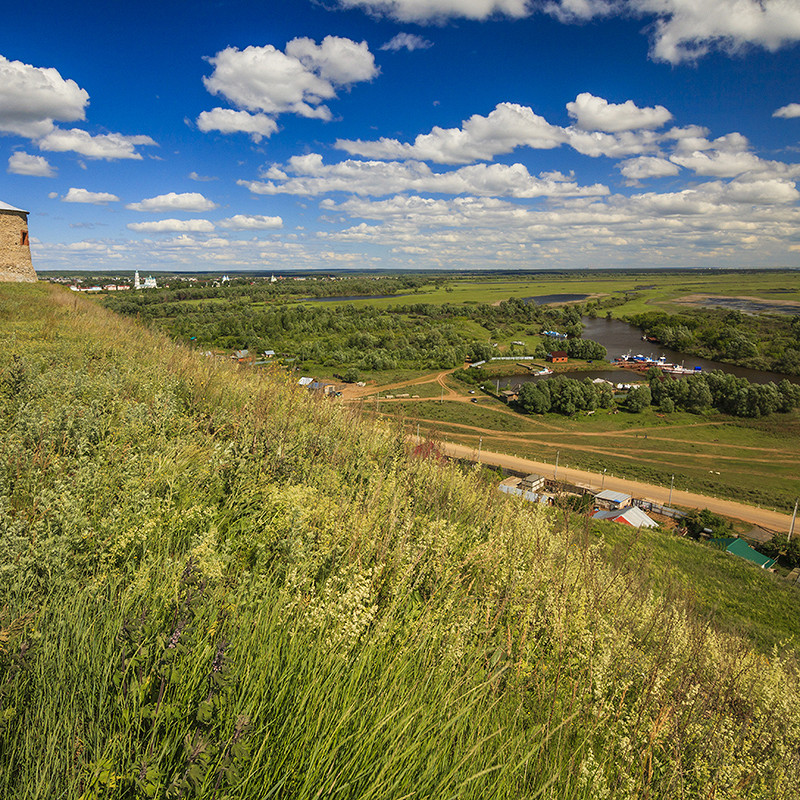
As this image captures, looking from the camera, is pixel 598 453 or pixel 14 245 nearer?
pixel 14 245

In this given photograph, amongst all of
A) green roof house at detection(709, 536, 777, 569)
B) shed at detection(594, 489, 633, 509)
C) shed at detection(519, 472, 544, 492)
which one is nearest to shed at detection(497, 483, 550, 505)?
shed at detection(519, 472, 544, 492)

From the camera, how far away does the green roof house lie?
2473 cm

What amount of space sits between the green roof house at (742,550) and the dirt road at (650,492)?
7500 millimetres

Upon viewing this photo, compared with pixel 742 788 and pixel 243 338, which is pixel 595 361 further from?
pixel 742 788

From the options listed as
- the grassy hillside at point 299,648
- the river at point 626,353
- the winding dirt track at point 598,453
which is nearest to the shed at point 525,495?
the grassy hillside at point 299,648

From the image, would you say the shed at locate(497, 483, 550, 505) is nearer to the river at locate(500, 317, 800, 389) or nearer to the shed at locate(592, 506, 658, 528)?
the shed at locate(592, 506, 658, 528)

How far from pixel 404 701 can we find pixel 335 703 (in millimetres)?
319

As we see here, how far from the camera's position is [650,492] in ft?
123

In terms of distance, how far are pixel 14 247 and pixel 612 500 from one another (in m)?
39.6

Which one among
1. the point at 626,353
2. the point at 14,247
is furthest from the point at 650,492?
the point at 626,353

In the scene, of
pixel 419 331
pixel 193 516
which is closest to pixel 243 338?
pixel 419 331

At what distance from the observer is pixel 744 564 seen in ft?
70.7

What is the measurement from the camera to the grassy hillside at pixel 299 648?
1601 millimetres

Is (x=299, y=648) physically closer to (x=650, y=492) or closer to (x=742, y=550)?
(x=742, y=550)
